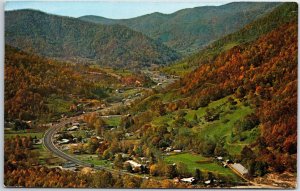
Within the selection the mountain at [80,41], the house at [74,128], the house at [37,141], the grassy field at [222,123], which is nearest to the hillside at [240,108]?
the grassy field at [222,123]

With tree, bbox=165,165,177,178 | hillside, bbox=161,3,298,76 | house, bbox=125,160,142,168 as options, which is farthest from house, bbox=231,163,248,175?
hillside, bbox=161,3,298,76

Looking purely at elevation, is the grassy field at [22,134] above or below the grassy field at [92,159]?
above

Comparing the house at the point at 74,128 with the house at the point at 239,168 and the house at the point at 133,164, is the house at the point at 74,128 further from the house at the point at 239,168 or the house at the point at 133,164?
the house at the point at 239,168

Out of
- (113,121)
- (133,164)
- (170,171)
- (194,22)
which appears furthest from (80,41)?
(170,171)

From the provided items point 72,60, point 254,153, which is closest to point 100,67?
point 72,60

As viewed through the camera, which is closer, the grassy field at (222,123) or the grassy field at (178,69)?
the grassy field at (222,123)

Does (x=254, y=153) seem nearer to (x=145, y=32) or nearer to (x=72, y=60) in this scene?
(x=145, y=32)

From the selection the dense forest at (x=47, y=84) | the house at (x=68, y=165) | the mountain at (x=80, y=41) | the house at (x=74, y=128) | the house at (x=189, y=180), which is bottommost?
the house at (x=189, y=180)
